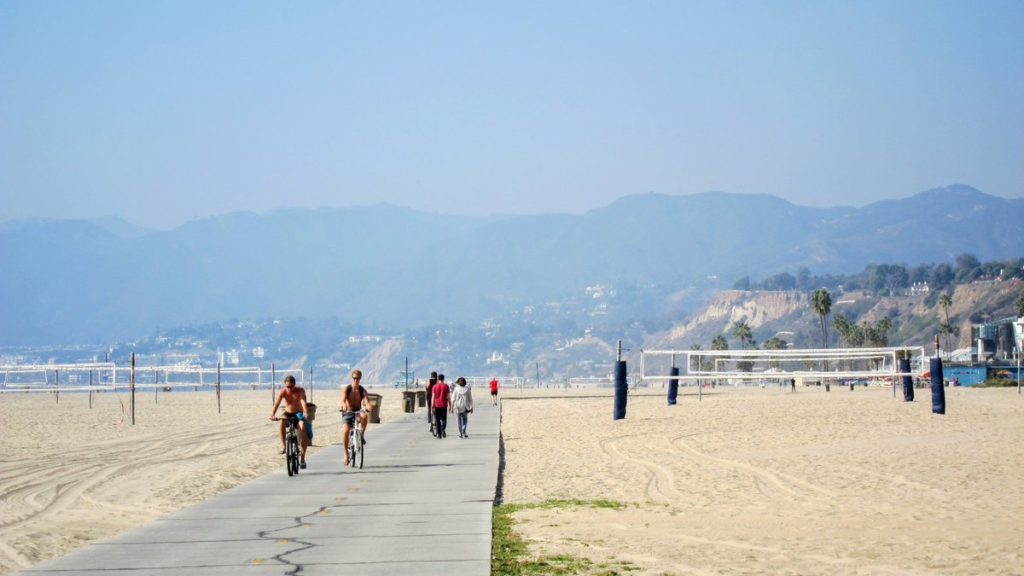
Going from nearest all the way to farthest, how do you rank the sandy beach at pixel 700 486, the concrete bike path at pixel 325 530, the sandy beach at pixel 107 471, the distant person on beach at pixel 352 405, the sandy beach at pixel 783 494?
the concrete bike path at pixel 325 530
the sandy beach at pixel 783 494
the sandy beach at pixel 700 486
the sandy beach at pixel 107 471
the distant person on beach at pixel 352 405

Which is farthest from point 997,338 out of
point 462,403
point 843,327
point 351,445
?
point 351,445

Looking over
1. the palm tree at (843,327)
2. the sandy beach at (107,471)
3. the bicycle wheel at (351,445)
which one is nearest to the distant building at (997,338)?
the palm tree at (843,327)

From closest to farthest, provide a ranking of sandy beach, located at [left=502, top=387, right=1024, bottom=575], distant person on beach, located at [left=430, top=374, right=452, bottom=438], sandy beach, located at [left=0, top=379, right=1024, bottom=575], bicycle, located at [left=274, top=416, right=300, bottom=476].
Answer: sandy beach, located at [left=502, top=387, right=1024, bottom=575]
sandy beach, located at [left=0, top=379, right=1024, bottom=575]
bicycle, located at [left=274, top=416, right=300, bottom=476]
distant person on beach, located at [left=430, top=374, right=452, bottom=438]

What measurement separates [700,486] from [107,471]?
10.9 metres

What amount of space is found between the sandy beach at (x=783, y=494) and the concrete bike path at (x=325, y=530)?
0.86m

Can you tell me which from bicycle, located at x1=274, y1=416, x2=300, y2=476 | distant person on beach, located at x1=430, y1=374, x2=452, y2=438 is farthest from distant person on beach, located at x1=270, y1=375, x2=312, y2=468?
distant person on beach, located at x1=430, y1=374, x2=452, y2=438

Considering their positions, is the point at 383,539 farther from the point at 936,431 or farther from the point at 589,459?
the point at 936,431

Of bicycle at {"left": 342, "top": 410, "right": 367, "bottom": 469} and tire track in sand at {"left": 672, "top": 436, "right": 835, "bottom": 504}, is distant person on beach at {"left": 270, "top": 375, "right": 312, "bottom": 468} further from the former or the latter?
tire track in sand at {"left": 672, "top": 436, "right": 835, "bottom": 504}

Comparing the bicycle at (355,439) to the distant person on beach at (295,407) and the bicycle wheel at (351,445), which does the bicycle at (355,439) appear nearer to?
the bicycle wheel at (351,445)

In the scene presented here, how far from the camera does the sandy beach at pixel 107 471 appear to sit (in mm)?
14695

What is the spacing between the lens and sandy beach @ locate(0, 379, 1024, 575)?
12.1m

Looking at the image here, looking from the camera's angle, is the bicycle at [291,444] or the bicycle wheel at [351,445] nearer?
the bicycle at [291,444]

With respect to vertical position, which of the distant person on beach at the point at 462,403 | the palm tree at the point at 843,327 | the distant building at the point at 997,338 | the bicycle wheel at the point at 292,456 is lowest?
the bicycle wheel at the point at 292,456

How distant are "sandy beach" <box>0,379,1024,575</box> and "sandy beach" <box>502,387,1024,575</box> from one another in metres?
0.03
